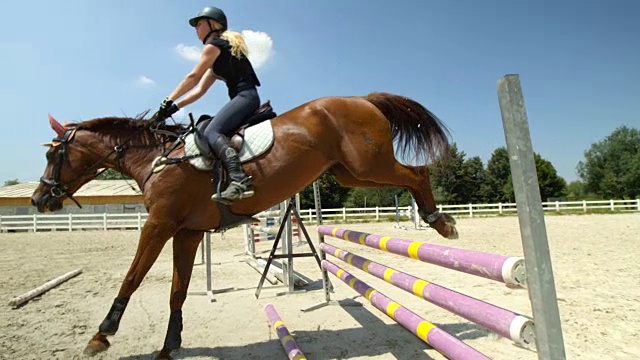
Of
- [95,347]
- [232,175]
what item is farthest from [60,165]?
[232,175]

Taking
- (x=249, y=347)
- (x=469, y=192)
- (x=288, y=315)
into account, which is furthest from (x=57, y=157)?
(x=469, y=192)

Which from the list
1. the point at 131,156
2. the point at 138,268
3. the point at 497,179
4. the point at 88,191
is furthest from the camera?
the point at 497,179

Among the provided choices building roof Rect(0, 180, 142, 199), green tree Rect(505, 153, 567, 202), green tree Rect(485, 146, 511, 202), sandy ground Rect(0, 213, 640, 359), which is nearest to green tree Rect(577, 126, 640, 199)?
green tree Rect(505, 153, 567, 202)

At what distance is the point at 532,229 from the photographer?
3.98 feet

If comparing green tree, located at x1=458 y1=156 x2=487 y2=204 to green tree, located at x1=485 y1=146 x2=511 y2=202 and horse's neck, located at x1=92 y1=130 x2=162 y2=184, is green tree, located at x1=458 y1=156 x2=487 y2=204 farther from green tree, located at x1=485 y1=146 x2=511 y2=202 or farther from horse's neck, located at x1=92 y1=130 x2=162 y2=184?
horse's neck, located at x1=92 y1=130 x2=162 y2=184

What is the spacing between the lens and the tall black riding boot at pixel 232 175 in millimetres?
2729

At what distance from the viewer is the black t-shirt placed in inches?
123

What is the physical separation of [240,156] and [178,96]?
31.1 inches

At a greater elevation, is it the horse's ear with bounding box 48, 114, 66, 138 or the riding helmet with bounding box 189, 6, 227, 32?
the riding helmet with bounding box 189, 6, 227, 32

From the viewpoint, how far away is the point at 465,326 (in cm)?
372

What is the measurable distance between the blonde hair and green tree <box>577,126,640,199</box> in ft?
209

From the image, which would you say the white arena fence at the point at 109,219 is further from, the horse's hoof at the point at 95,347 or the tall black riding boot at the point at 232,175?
the horse's hoof at the point at 95,347

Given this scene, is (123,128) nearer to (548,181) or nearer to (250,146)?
(250,146)

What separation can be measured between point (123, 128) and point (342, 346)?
2.85 m
